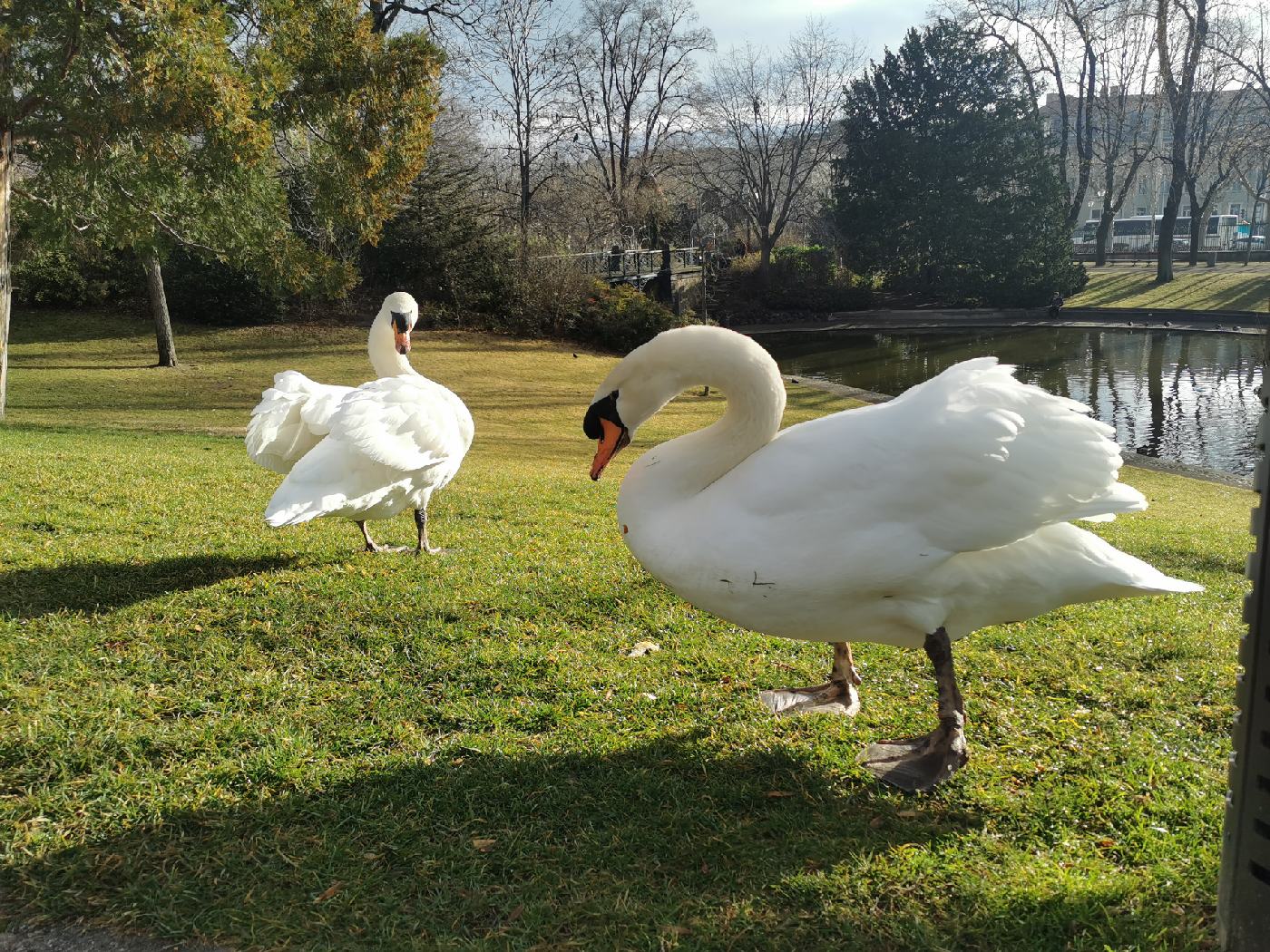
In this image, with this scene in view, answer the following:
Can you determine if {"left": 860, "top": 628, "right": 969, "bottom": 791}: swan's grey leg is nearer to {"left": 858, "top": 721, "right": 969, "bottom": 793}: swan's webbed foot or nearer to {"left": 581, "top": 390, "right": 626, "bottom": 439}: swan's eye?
{"left": 858, "top": 721, "right": 969, "bottom": 793}: swan's webbed foot

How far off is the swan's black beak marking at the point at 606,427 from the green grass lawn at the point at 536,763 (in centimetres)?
104

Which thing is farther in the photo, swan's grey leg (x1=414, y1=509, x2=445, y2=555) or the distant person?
the distant person

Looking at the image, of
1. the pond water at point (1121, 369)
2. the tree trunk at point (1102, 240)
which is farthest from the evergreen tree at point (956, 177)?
the tree trunk at point (1102, 240)

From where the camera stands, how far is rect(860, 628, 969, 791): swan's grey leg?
3234mm

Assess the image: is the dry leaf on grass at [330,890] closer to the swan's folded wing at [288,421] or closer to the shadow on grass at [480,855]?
the shadow on grass at [480,855]

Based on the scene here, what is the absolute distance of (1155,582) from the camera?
3.15 meters

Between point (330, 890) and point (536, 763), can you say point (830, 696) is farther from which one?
point (330, 890)

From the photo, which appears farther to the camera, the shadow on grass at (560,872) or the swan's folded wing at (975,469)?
the swan's folded wing at (975,469)

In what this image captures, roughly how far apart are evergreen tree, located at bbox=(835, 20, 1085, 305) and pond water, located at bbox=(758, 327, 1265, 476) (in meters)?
4.51

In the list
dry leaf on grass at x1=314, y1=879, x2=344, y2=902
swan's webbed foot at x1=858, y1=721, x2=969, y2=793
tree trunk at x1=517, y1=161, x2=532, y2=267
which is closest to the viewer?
dry leaf on grass at x1=314, y1=879, x2=344, y2=902

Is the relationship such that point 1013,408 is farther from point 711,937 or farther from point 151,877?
point 151,877

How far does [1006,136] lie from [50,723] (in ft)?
145

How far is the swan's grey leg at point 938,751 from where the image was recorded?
323 cm

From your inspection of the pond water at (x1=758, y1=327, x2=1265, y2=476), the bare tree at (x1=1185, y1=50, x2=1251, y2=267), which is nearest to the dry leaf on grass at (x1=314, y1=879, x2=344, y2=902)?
the pond water at (x1=758, y1=327, x2=1265, y2=476)
